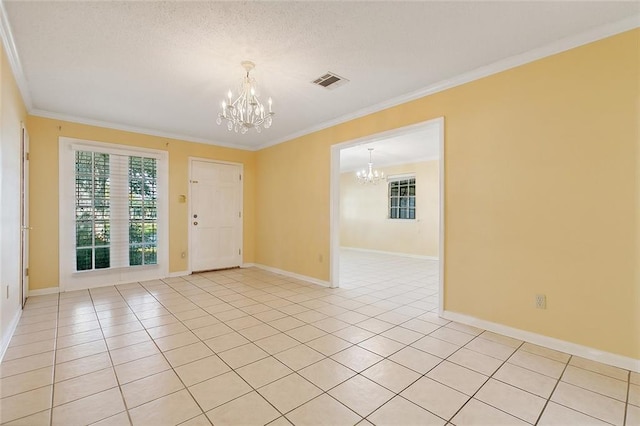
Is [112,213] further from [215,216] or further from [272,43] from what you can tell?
[272,43]

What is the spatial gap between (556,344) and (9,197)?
4915 mm

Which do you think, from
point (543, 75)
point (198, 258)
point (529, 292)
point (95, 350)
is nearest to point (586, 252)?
point (529, 292)

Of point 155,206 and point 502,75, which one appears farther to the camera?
point 155,206

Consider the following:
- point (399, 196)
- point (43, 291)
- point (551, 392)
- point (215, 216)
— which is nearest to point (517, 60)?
point (551, 392)

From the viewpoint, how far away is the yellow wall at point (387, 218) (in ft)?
23.6

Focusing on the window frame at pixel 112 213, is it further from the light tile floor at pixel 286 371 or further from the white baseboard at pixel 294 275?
the white baseboard at pixel 294 275

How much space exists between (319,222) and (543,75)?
3.22 meters

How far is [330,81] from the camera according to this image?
3.11 meters

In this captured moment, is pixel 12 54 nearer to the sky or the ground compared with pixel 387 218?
nearer to the sky

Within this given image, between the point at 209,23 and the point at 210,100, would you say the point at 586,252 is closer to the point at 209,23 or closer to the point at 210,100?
the point at 209,23

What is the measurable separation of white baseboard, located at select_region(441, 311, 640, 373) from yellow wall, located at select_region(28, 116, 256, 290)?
4.59 metres

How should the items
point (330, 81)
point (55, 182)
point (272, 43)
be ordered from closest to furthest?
point (272, 43) → point (330, 81) → point (55, 182)

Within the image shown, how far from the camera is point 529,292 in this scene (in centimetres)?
256

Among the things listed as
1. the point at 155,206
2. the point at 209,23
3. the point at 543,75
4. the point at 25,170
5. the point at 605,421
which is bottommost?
the point at 605,421
